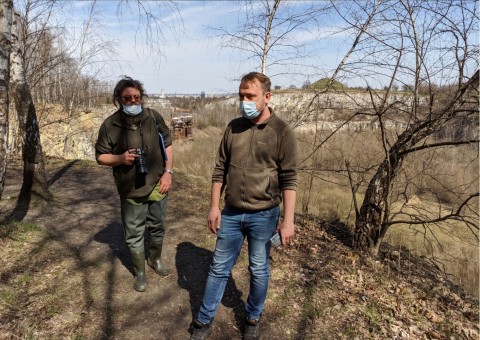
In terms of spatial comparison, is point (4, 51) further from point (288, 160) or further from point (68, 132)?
point (68, 132)

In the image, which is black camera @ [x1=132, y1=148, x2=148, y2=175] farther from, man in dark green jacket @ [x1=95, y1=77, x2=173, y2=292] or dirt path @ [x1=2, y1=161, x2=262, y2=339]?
dirt path @ [x1=2, y1=161, x2=262, y2=339]

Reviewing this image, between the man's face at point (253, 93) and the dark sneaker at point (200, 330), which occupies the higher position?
the man's face at point (253, 93)

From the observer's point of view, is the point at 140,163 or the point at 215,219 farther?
the point at 140,163

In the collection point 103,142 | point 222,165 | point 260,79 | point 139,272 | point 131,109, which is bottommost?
point 139,272

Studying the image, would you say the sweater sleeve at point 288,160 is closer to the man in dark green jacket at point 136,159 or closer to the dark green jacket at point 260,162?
the dark green jacket at point 260,162

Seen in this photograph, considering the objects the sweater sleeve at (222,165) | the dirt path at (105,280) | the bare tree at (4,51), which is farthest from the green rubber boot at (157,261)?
the bare tree at (4,51)

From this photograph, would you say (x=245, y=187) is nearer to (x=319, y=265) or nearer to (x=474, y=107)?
(x=319, y=265)

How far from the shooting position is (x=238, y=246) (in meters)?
2.73

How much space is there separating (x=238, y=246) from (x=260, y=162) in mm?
670

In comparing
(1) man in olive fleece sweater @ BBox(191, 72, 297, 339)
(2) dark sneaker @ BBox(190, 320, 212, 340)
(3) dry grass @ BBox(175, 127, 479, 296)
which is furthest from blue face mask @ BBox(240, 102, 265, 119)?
(3) dry grass @ BBox(175, 127, 479, 296)

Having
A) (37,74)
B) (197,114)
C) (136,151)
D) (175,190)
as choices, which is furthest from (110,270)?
(197,114)

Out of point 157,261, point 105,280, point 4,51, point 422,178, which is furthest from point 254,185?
point 422,178

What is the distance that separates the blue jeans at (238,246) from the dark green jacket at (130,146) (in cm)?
93

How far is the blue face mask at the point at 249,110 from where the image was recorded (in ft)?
8.21
